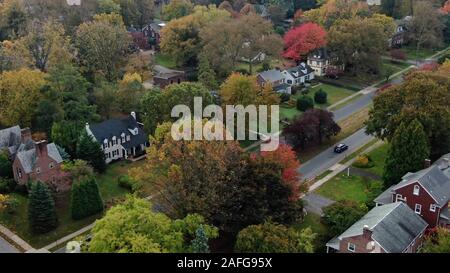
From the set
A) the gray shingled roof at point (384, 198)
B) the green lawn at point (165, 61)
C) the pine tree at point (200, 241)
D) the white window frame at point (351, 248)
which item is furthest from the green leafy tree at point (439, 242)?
the green lawn at point (165, 61)

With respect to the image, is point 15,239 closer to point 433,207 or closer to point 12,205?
point 12,205

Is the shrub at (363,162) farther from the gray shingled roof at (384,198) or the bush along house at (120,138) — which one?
the bush along house at (120,138)

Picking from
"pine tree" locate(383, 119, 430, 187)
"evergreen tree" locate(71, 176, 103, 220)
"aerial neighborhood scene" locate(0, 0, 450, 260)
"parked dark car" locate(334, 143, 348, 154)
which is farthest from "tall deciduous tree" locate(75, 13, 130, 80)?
"pine tree" locate(383, 119, 430, 187)

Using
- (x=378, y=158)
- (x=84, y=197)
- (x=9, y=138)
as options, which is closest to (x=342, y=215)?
(x=378, y=158)

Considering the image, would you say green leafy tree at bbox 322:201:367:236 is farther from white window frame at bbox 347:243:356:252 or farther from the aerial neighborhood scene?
white window frame at bbox 347:243:356:252

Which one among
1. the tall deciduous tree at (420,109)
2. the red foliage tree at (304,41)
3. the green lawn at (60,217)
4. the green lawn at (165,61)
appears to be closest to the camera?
the green lawn at (60,217)
